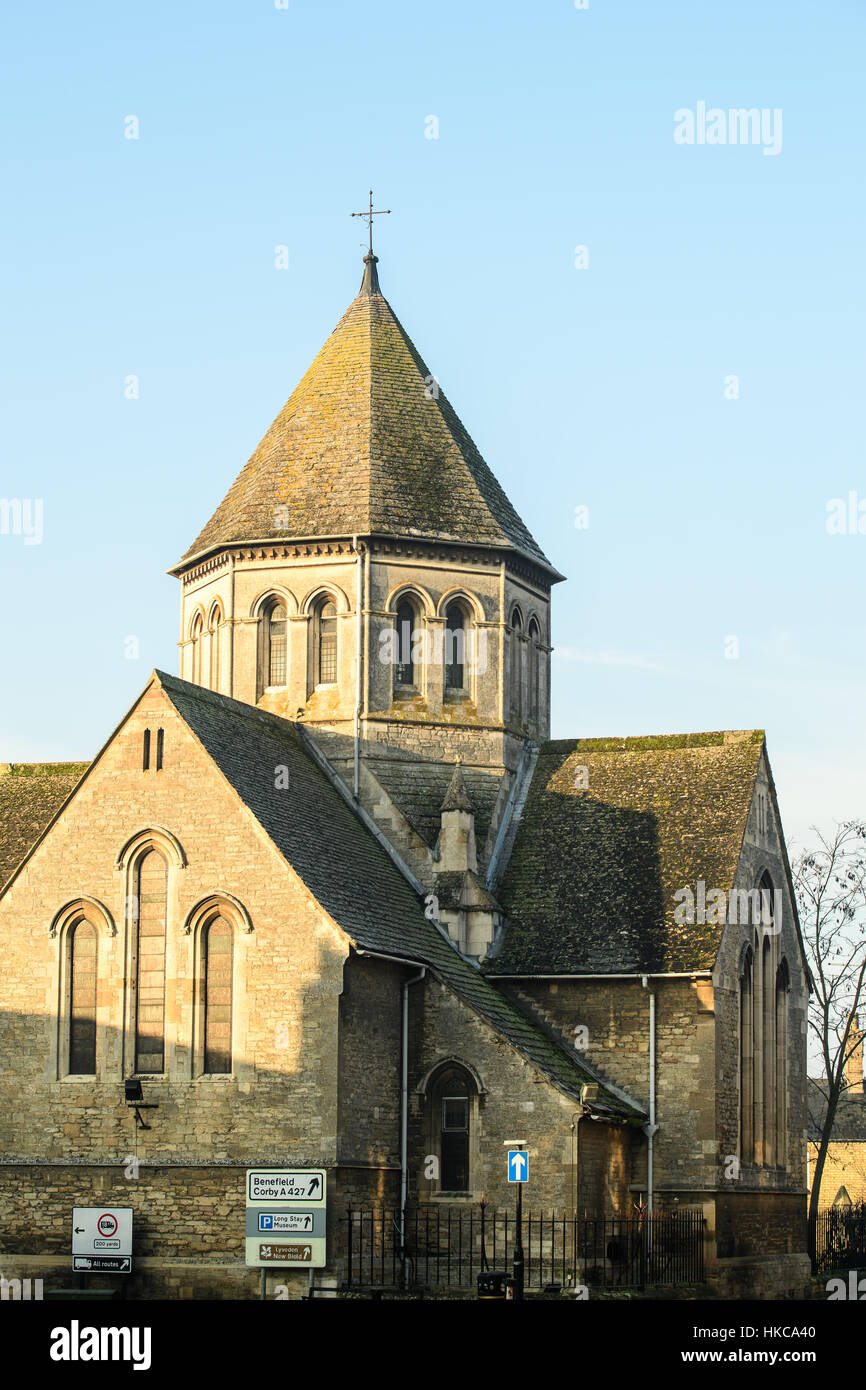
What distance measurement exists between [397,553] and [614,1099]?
40.9 feet

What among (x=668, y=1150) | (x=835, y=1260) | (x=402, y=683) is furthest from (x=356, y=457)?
(x=835, y=1260)

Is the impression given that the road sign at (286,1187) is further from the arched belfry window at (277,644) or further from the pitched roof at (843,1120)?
the pitched roof at (843,1120)

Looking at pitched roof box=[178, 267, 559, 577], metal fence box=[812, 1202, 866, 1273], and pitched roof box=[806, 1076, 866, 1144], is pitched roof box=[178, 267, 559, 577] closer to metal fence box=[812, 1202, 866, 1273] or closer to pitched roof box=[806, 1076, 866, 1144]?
metal fence box=[812, 1202, 866, 1273]

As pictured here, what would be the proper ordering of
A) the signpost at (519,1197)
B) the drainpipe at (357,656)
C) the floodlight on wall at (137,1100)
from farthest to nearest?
1. the drainpipe at (357,656)
2. the floodlight on wall at (137,1100)
3. the signpost at (519,1197)

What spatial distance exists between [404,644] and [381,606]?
3.25 ft

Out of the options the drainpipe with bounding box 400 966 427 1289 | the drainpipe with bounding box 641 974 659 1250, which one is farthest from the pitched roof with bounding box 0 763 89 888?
the drainpipe with bounding box 641 974 659 1250

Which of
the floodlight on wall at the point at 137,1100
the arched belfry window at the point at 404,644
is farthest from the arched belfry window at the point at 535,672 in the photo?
the floodlight on wall at the point at 137,1100

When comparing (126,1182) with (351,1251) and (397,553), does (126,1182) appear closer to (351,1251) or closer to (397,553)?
(351,1251)

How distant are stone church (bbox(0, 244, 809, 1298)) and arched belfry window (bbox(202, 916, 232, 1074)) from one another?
0.05 m

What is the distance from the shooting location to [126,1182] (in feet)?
103

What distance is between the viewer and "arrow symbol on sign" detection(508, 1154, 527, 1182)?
2822 cm

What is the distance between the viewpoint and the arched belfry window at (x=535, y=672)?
43.2m

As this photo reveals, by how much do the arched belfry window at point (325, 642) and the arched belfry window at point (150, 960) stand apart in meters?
8.42

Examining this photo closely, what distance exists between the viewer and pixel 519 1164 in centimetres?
2831
